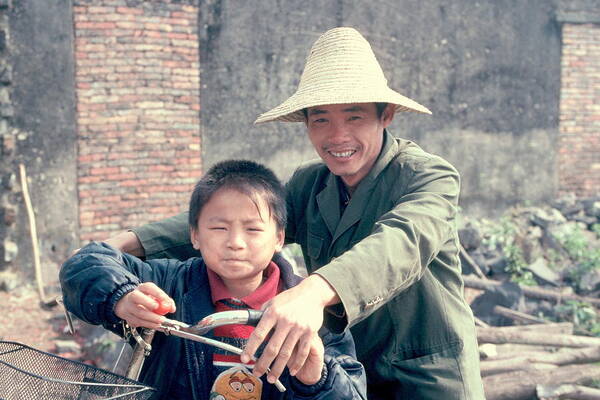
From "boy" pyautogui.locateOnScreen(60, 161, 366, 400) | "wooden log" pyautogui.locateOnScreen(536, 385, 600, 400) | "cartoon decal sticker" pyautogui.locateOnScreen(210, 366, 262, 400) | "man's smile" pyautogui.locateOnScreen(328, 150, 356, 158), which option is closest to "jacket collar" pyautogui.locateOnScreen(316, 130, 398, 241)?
"man's smile" pyautogui.locateOnScreen(328, 150, 356, 158)

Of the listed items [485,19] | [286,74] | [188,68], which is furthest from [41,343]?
[485,19]

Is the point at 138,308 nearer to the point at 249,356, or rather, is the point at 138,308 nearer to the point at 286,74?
the point at 249,356

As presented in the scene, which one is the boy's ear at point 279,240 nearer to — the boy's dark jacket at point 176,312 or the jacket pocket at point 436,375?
the boy's dark jacket at point 176,312

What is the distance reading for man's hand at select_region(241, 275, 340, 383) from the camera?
1.59 m

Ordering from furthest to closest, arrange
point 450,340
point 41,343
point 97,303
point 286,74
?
point 286,74 < point 41,343 < point 450,340 < point 97,303

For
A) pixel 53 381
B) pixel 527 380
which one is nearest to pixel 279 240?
pixel 53 381

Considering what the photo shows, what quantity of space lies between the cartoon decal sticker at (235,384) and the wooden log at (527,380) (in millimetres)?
2879

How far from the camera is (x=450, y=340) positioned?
7.96ft

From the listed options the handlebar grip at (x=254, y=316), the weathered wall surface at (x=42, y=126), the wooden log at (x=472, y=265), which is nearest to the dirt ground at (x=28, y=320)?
the weathered wall surface at (x=42, y=126)

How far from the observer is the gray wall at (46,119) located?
6.89m

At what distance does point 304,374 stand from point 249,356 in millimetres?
251

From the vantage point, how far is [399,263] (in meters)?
2.00

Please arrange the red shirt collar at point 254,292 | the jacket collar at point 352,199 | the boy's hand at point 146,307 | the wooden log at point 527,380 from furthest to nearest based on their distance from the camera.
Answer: the wooden log at point 527,380, the jacket collar at point 352,199, the red shirt collar at point 254,292, the boy's hand at point 146,307

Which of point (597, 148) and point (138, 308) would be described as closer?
point (138, 308)
